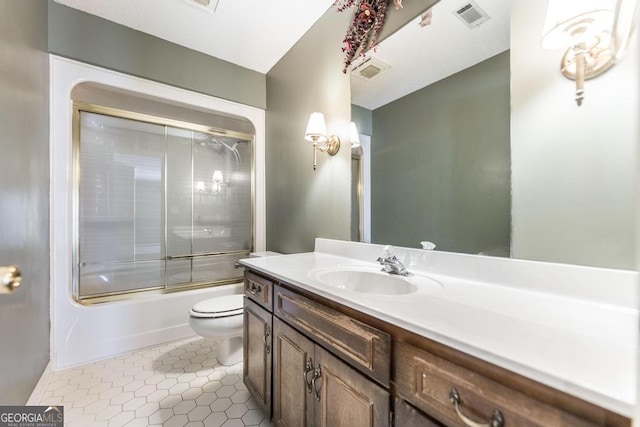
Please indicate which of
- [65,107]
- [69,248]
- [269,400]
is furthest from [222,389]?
[65,107]

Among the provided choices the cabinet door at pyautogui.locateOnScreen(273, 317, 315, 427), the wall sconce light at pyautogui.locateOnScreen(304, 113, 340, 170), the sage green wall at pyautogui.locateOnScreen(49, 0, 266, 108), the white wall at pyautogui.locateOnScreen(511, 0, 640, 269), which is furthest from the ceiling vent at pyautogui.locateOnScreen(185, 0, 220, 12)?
the cabinet door at pyautogui.locateOnScreen(273, 317, 315, 427)

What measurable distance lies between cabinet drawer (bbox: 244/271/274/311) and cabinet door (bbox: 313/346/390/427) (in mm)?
387

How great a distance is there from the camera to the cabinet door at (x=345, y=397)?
0.70 m

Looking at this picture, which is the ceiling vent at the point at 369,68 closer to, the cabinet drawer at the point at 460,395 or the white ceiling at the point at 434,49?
the white ceiling at the point at 434,49

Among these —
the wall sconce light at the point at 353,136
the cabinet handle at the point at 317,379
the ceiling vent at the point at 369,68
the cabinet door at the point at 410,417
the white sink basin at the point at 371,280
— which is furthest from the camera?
the wall sconce light at the point at 353,136

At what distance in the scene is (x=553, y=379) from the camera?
409 mm

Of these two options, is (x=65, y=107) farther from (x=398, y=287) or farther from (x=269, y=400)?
(x=398, y=287)

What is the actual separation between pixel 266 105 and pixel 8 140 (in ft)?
6.23

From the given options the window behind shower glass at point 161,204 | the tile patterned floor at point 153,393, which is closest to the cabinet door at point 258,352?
the tile patterned floor at point 153,393

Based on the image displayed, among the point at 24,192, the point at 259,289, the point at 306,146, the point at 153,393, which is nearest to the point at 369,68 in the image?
the point at 306,146

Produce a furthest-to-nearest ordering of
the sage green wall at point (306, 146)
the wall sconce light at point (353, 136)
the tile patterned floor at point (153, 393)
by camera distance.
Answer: the sage green wall at point (306, 146)
the wall sconce light at point (353, 136)
the tile patterned floor at point (153, 393)

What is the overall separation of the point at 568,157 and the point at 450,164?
15.2 inches

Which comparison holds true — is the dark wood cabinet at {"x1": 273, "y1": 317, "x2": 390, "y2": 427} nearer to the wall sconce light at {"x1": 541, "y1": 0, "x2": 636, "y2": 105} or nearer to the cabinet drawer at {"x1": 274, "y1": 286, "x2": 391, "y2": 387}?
the cabinet drawer at {"x1": 274, "y1": 286, "x2": 391, "y2": 387}

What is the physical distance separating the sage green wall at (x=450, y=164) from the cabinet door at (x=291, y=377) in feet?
2.28
